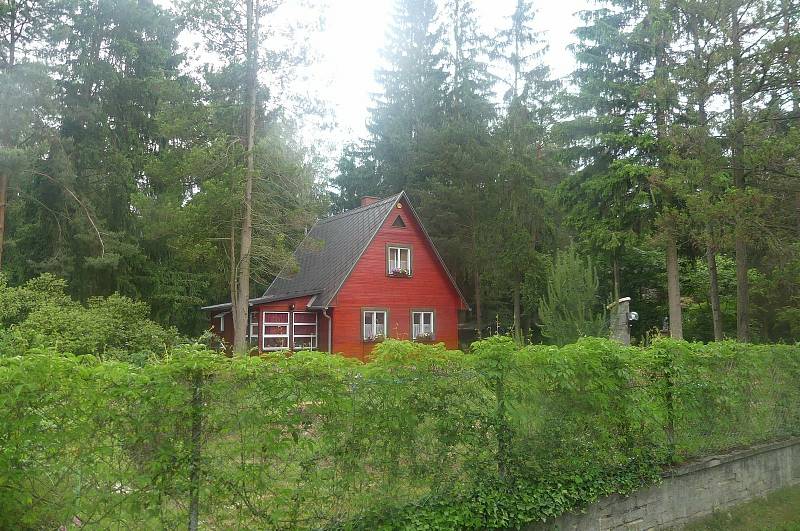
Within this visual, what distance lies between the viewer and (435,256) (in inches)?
1049

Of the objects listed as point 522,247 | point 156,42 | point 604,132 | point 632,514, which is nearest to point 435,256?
point 522,247

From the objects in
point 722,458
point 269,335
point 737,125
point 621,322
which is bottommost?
point 722,458

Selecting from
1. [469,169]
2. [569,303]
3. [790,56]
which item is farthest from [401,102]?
[790,56]

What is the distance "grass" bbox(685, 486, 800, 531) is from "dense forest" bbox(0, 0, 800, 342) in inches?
236

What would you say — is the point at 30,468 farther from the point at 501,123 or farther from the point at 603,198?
the point at 501,123

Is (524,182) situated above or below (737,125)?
above

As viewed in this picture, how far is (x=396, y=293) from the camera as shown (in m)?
25.5

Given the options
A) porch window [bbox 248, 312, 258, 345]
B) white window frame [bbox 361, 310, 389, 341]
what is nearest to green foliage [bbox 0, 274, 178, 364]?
porch window [bbox 248, 312, 258, 345]

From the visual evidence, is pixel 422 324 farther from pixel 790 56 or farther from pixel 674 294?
pixel 790 56

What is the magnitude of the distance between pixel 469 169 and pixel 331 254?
1026 centimetres

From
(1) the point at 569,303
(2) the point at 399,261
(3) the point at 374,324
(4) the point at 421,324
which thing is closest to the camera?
(1) the point at 569,303

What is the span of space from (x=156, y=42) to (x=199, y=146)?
13021 mm

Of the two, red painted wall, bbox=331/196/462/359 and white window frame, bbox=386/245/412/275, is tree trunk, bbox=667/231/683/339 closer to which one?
red painted wall, bbox=331/196/462/359

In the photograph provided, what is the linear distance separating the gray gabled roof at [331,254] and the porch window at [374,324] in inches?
75.4
